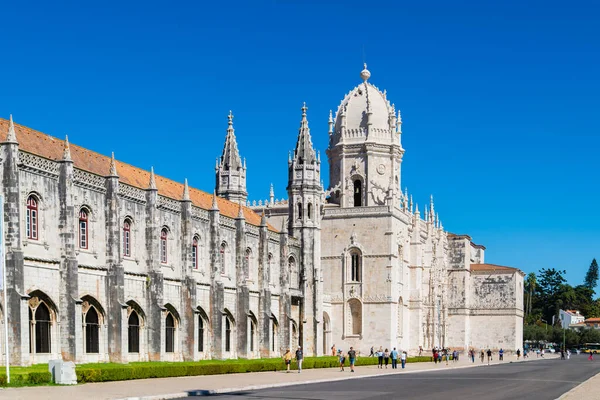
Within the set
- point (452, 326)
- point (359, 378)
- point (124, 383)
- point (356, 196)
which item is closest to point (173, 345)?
point (359, 378)

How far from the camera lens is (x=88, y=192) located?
45594 mm

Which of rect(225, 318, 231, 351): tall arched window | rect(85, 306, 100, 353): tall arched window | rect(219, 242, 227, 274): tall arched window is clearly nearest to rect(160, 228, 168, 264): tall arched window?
rect(219, 242, 227, 274): tall arched window

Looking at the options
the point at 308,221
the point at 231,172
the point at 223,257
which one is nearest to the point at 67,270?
the point at 223,257

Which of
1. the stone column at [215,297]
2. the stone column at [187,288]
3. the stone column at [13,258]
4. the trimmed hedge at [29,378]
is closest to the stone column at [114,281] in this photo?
the stone column at [13,258]

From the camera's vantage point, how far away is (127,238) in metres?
49.4

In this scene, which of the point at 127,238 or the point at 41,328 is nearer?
the point at 41,328

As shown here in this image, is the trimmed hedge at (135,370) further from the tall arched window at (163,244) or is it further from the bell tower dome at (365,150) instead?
the bell tower dome at (365,150)

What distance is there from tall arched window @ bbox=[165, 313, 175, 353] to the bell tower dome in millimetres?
32111

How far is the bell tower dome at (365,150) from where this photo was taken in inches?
3275

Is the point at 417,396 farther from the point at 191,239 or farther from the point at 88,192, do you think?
the point at 191,239

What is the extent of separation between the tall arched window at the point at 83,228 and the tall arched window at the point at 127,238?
362 cm

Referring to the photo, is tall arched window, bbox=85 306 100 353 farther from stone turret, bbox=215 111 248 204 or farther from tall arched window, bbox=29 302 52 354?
stone turret, bbox=215 111 248 204

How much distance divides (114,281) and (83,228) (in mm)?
3082

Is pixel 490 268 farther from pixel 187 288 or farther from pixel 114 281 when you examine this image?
pixel 114 281
